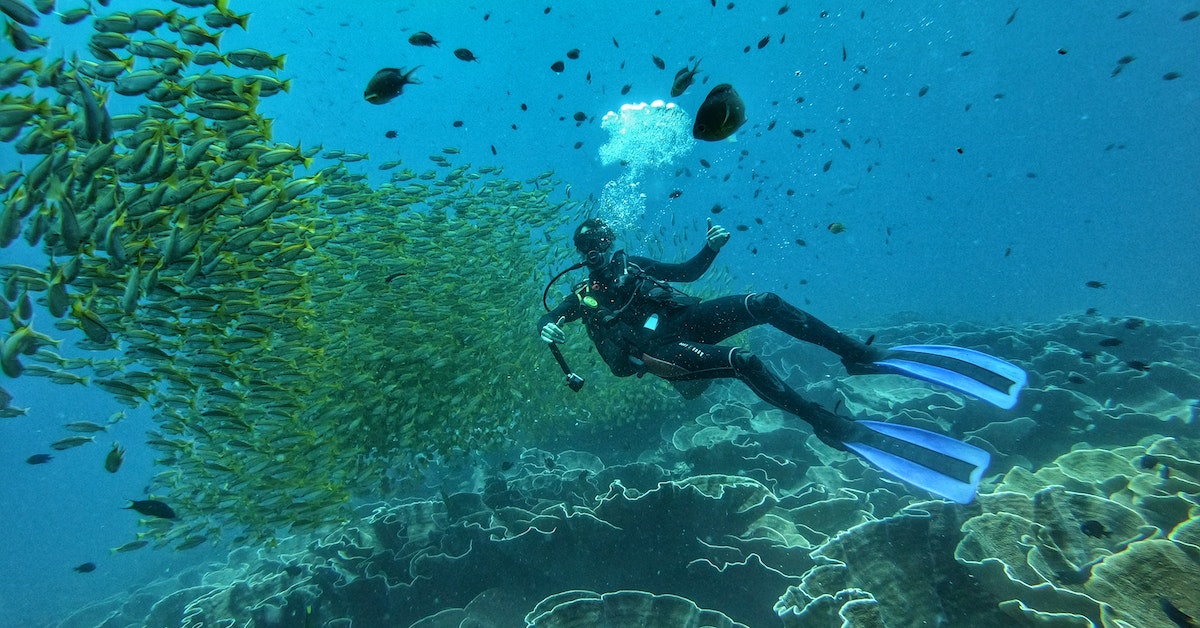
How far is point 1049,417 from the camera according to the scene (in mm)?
7098

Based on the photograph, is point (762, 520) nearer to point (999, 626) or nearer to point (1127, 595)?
point (999, 626)

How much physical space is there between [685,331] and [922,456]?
2.76 meters

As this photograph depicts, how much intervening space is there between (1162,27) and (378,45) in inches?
4780

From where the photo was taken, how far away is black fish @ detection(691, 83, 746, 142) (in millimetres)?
3531

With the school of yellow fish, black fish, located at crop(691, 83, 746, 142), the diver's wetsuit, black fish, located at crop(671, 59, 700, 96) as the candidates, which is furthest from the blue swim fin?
the school of yellow fish

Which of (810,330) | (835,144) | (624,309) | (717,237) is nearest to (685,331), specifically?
(624,309)

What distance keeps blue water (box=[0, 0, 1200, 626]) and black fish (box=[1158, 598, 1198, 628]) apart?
14449 mm

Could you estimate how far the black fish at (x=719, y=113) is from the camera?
3.53 meters

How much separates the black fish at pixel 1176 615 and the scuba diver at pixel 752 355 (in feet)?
3.96

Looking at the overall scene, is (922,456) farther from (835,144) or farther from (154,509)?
(835,144)

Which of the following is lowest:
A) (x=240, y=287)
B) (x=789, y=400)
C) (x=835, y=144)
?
(x=789, y=400)

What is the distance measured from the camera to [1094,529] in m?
3.81

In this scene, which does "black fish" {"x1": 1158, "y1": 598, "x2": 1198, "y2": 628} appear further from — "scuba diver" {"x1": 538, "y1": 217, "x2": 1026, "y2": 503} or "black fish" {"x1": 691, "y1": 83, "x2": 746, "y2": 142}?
"black fish" {"x1": 691, "y1": 83, "x2": 746, "y2": 142}

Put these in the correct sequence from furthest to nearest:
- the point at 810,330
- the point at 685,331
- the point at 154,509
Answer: the point at 685,331 < the point at 810,330 < the point at 154,509
